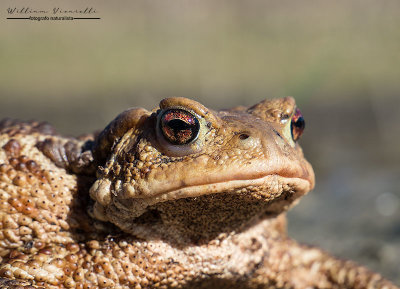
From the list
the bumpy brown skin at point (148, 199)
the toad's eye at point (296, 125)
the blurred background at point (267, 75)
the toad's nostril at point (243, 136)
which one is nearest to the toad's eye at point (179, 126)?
the bumpy brown skin at point (148, 199)

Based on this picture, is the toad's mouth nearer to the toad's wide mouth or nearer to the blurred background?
the toad's wide mouth

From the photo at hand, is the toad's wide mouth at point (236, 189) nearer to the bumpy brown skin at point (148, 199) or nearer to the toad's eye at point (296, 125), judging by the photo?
the bumpy brown skin at point (148, 199)

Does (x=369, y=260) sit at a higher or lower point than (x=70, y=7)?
lower

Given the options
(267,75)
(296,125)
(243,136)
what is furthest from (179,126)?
(267,75)

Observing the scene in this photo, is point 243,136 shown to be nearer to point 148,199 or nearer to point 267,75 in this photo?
point 148,199

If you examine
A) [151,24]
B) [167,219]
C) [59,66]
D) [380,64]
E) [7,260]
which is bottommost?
[7,260]

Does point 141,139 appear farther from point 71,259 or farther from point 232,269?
point 232,269

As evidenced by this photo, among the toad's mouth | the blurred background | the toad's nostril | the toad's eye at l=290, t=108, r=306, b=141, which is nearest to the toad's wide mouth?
the toad's mouth

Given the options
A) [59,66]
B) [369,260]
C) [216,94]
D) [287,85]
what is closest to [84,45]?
[59,66]
